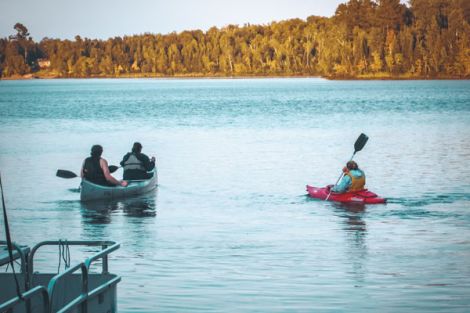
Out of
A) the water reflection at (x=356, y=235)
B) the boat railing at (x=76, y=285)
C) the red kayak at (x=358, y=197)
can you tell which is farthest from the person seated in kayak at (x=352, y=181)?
the boat railing at (x=76, y=285)

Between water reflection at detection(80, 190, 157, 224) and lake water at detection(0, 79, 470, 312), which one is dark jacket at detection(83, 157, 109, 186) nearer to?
water reflection at detection(80, 190, 157, 224)

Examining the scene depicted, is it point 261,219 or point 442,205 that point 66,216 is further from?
point 442,205

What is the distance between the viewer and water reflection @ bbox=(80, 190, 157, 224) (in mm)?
23044

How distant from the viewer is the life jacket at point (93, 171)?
2393 cm

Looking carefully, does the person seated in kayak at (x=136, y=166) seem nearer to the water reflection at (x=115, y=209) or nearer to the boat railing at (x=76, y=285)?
the water reflection at (x=115, y=209)

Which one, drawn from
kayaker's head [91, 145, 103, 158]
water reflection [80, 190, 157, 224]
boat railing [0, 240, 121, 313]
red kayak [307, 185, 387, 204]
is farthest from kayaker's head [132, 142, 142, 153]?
boat railing [0, 240, 121, 313]

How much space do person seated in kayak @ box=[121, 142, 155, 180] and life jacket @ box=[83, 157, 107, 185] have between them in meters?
1.36

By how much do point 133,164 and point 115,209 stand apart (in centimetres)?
251

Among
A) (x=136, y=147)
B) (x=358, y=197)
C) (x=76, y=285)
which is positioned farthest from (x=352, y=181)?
(x=76, y=285)

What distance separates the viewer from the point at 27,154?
44.9 metres

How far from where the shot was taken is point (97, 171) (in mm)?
24469

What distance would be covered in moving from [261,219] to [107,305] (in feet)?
44.6

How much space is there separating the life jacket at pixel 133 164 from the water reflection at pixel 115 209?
83cm

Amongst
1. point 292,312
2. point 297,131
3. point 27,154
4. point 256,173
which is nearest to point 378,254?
point 292,312
